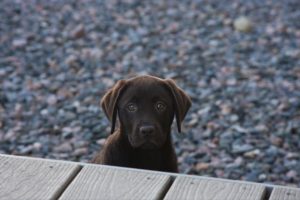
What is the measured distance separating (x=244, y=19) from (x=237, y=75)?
65.9 inches

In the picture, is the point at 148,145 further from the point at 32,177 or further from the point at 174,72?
the point at 174,72

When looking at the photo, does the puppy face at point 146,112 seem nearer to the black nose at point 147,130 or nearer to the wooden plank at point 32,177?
the black nose at point 147,130

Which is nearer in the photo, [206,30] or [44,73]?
[44,73]

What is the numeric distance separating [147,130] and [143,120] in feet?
0.34

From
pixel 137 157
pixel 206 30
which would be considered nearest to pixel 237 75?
pixel 206 30

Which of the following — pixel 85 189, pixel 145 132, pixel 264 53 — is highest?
pixel 85 189

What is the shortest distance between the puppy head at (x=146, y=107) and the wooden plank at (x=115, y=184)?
1164 millimetres

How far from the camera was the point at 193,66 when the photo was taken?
7.79 m

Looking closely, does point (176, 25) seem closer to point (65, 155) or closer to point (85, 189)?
point (65, 155)

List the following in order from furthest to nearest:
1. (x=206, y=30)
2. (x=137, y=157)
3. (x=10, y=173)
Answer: (x=206, y=30) → (x=137, y=157) → (x=10, y=173)

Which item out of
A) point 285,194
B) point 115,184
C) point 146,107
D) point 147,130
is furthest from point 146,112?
point 285,194

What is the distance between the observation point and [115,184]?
2.82 metres

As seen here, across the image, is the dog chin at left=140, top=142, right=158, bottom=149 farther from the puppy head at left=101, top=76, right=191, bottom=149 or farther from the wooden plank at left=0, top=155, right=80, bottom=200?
the wooden plank at left=0, top=155, right=80, bottom=200

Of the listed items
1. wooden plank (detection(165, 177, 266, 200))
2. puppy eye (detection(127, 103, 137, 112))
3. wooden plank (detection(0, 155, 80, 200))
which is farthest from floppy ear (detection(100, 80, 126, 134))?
wooden plank (detection(165, 177, 266, 200))
